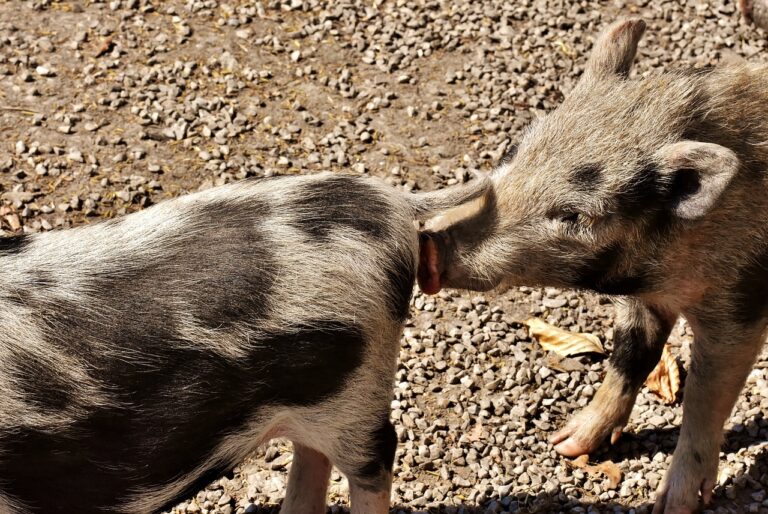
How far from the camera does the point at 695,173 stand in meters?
4.39

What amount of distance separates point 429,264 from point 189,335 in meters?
1.17

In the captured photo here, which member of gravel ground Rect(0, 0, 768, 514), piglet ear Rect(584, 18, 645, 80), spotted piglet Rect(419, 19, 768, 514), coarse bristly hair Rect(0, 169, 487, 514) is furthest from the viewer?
gravel ground Rect(0, 0, 768, 514)

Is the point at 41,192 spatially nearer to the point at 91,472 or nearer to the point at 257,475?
the point at 257,475

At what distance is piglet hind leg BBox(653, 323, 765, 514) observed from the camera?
4844mm

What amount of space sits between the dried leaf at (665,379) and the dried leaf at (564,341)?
12.7 inches

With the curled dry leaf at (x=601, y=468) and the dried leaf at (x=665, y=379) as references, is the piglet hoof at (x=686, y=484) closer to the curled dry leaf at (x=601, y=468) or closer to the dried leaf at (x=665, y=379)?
the curled dry leaf at (x=601, y=468)

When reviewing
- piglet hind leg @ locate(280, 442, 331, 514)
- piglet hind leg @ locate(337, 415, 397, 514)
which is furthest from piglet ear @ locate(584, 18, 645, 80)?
piglet hind leg @ locate(280, 442, 331, 514)

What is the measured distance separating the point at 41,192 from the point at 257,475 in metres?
2.35

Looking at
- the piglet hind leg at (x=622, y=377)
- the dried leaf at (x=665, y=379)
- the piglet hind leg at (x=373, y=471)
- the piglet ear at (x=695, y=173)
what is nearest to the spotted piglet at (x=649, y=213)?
the piglet ear at (x=695, y=173)

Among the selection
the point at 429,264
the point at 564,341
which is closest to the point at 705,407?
the point at 564,341

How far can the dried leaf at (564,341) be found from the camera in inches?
235

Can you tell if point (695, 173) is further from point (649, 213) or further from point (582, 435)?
point (582, 435)

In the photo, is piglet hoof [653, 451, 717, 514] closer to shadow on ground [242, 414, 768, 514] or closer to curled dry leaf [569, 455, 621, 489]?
shadow on ground [242, 414, 768, 514]

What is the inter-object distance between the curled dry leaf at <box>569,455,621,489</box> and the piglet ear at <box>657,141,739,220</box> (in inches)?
65.2
